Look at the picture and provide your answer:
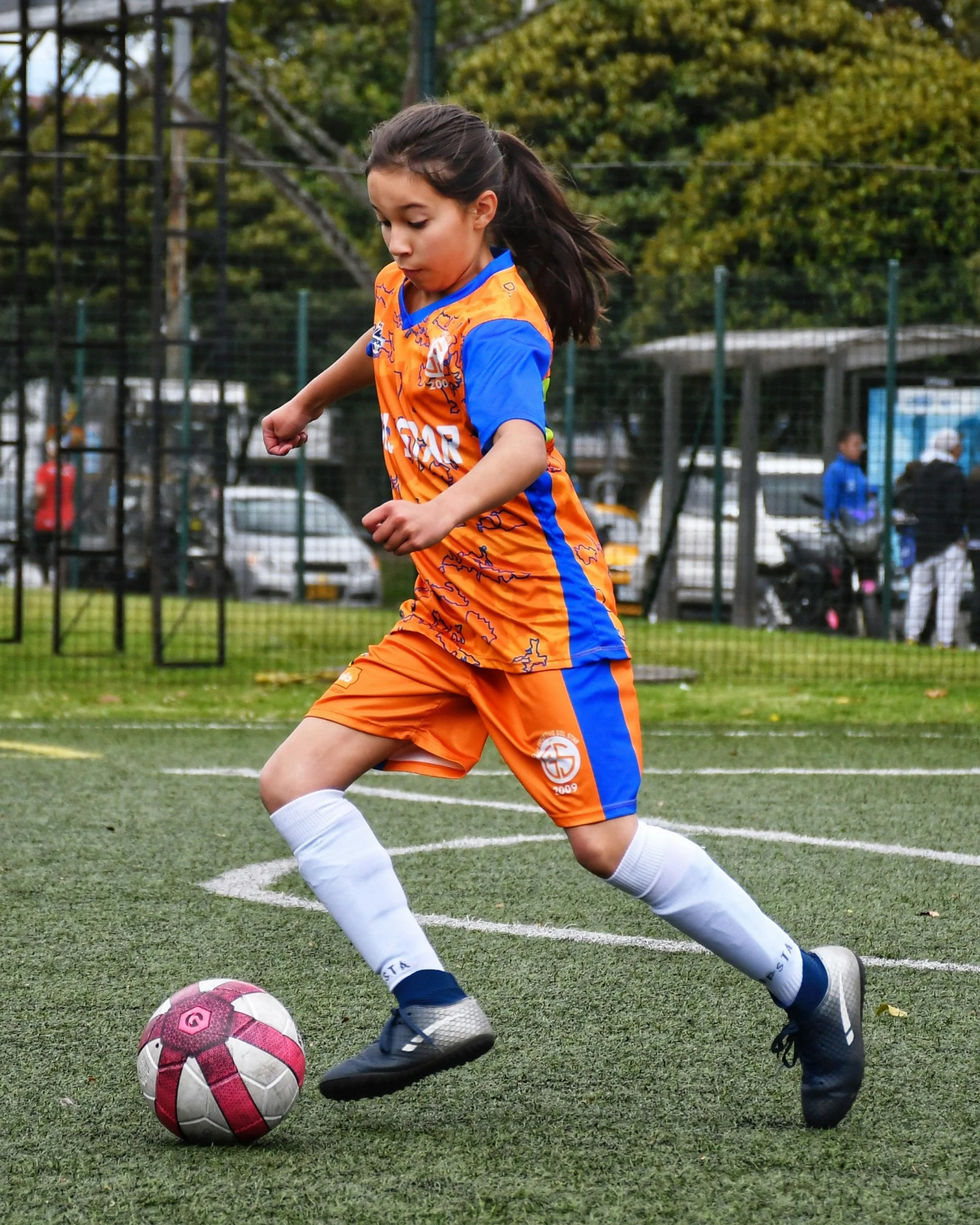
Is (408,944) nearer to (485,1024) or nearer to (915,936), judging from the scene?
(485,1024)

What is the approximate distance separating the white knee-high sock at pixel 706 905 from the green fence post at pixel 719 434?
446 inches

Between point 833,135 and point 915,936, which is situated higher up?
point 833,135

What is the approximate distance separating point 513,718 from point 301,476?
1285cm

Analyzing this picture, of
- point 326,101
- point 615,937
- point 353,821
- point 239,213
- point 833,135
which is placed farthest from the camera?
point 239,213

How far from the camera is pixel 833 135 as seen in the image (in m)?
22.8

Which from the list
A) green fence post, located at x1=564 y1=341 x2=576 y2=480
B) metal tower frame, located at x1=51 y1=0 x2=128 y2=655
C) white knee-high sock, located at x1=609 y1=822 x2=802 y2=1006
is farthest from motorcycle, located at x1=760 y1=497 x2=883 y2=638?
white knee-high sock, located at x1=609 y1=822 x2=802 y2=1006

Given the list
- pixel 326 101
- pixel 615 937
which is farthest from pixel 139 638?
pixel 326 101

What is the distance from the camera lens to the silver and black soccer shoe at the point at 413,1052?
10.2 feet

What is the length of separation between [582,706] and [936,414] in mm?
10762

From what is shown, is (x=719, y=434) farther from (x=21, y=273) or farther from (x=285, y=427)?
(x=285, y=427)

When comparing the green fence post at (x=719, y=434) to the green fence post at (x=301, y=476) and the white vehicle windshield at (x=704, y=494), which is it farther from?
the green fence post at (x=301, y=476)

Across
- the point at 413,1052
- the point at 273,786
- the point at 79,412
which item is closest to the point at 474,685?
the point at 273,786

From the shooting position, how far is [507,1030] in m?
3.77

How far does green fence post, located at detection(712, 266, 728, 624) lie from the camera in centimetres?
1455
